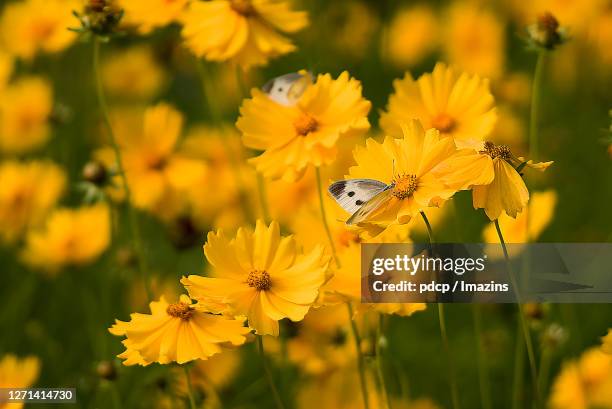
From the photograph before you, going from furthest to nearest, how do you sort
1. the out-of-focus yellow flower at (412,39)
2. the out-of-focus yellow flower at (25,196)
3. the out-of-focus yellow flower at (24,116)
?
1. the out-of-focus yellow flower at (412,39)
2. the out-of-focus yellow flower at (24,116)
3. the out-of-focus yellow flower at (25,196)

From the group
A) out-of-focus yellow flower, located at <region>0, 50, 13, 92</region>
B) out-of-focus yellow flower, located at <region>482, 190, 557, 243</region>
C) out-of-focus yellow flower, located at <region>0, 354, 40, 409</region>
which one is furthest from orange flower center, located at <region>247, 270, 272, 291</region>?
out-of-focus yellow flower, located at <region>0, 50, 13, 92</region>

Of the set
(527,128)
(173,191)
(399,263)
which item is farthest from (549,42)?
(527,128)

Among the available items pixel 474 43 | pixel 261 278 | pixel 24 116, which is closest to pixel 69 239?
pixel 24 116

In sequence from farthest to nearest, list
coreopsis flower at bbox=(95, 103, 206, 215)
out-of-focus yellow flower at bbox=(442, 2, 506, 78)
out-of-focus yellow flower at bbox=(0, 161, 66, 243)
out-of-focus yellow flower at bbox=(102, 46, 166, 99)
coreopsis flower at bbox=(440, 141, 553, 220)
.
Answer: out-of-focus yellow flower at bbox=(102, 46, 166, 99) → out-of-focus yellow flower at bbox=(442, 2, 506, 78) → out-of-focus yellow flower at bbox=(0, 161, 66, 243) → coreopsis flower at bbox=(95, 103, 206, 215) → coreopsis flower at bbox=(440, 141, 553, 220)

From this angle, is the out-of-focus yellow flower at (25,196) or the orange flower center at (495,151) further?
the out-of-focus yellow flower at (25,196)

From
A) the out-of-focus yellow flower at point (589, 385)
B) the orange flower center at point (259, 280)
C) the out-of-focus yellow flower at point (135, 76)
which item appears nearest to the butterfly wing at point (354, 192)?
the orange flower center at point (259, 280)

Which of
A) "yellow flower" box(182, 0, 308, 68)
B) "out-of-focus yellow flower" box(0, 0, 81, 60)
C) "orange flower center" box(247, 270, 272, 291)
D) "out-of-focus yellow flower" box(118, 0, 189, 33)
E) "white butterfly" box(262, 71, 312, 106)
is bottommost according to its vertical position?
"orange flower center" box(247, 270, 272, 291)

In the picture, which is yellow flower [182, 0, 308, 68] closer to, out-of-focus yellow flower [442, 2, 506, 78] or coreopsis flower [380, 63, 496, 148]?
coreopsis flower [380, 63, 496, 148]

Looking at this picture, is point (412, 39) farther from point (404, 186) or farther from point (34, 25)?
point (404, 186)

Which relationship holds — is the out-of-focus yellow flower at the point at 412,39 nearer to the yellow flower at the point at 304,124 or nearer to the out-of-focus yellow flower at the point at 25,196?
the out-of-focus yellow flower at the point at 25,196
